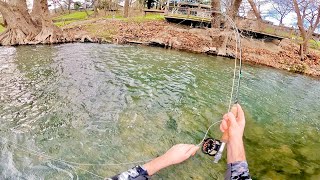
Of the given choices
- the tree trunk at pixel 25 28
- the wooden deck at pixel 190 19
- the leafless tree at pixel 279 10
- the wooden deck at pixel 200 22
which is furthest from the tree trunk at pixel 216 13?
the leafless tree at pixel 279 10

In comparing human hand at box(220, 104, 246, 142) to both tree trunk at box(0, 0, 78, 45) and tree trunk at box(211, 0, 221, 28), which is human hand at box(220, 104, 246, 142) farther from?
tree trunk at box(211, 0, 221, 28)

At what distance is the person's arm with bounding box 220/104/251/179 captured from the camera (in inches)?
133

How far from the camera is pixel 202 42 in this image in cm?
2255

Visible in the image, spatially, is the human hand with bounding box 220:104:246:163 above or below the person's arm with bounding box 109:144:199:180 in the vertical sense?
above

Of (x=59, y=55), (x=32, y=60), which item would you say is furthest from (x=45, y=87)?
(x=59, y=55)

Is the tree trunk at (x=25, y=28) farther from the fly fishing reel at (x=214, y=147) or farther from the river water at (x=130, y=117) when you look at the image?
the fly fishing reel at (x=214, y=147)

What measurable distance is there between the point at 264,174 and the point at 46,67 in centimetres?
984

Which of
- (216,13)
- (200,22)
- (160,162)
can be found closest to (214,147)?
(160,162)

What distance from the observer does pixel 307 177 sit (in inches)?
218

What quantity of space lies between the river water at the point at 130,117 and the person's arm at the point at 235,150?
1647 mm

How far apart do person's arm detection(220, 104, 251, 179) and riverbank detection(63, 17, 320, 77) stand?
17137mm

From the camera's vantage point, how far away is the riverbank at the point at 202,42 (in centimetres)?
2006

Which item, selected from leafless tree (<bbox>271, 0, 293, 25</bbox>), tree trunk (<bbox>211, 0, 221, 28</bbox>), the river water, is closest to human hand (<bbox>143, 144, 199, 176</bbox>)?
the river water

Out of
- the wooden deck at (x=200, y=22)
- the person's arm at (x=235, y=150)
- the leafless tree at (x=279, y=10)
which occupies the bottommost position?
the person's arm at (x=235, y=150)
